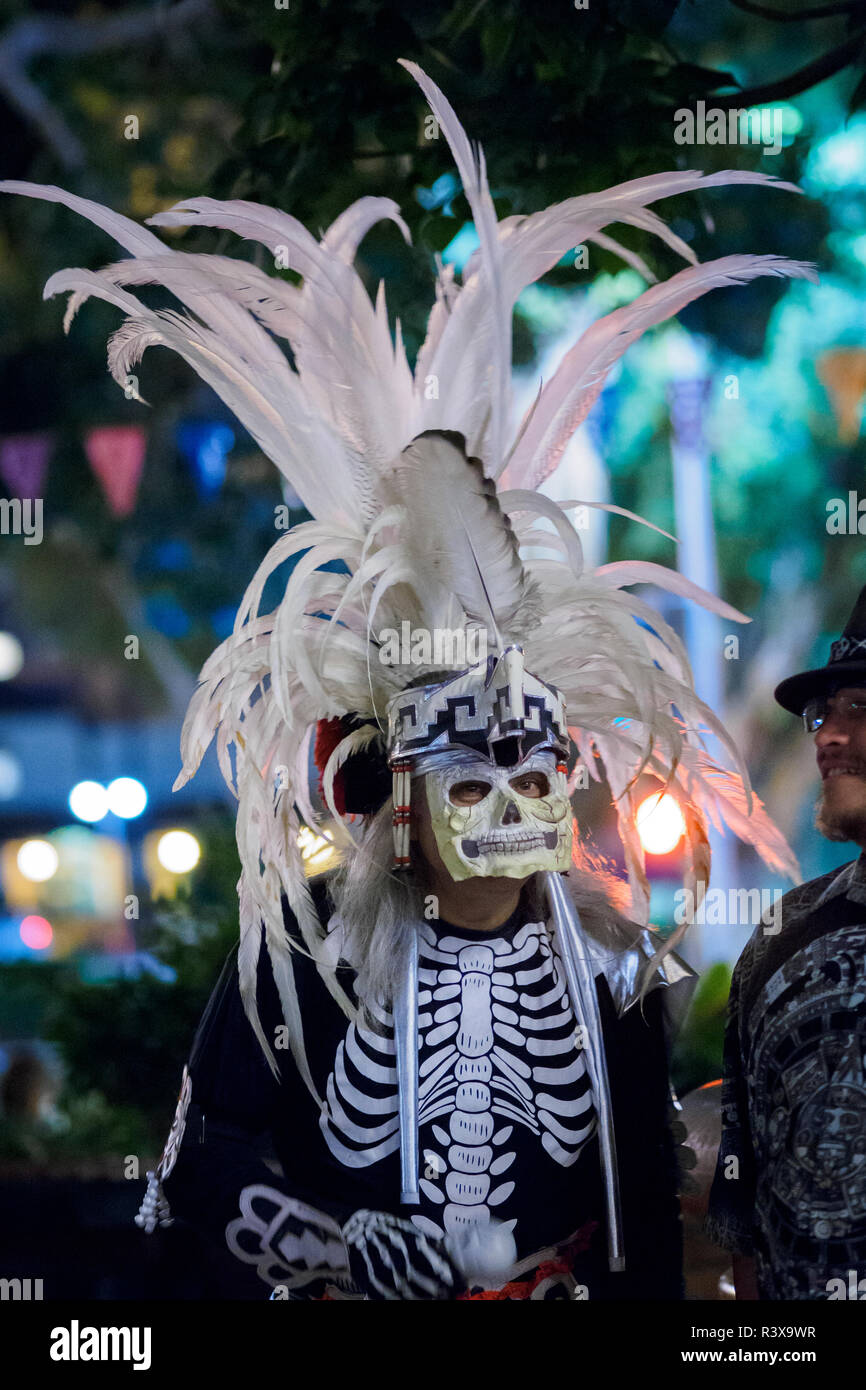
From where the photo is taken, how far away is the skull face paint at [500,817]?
1904mm

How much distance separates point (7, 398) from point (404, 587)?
5.45 feet

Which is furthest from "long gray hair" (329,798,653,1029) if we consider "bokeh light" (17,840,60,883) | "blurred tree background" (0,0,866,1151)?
"bokeh light" (17,840,60,883)

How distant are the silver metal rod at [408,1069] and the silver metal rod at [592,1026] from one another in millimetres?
229

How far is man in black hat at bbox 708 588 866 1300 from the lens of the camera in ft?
6.47

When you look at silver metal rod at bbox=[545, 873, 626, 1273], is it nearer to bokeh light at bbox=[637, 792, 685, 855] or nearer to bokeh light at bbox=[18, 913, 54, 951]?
bokeh light at bbox=[637, 792, 685, 855]

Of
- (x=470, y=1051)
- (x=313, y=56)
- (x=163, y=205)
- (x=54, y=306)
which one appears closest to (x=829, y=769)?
(x=470, y=1051)

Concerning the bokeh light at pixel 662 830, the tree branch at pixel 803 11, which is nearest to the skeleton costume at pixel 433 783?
the bokeh light at pixel 662 830

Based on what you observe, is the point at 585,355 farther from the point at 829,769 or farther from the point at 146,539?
the point at 146,539

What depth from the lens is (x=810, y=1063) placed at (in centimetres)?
200

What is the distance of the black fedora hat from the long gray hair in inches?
18.6

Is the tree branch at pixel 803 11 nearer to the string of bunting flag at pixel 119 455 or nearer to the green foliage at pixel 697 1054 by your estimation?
the string of bunting flag at pixel 119 455

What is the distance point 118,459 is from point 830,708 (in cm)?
197

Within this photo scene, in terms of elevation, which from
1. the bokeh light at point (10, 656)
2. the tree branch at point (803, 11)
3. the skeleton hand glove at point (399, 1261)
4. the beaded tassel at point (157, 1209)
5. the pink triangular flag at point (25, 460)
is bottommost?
the skeleton hand glove at point (399, 1261)

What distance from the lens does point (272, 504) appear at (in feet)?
11.1
